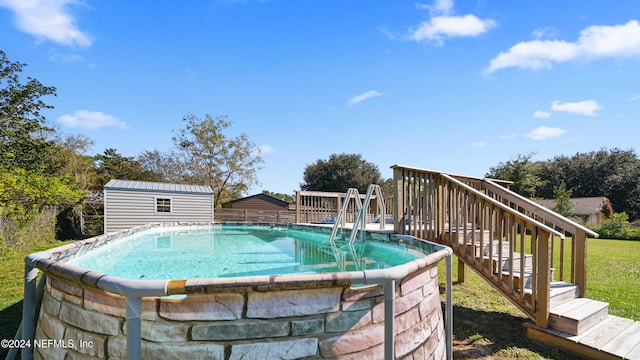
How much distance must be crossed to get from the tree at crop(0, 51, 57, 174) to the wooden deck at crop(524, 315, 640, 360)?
1727 centimetres

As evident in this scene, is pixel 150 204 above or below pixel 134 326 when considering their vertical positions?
below

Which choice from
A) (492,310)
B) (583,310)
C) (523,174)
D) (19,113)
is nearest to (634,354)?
(583,310)

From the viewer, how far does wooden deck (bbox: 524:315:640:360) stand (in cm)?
272

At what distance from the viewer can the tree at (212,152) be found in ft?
68.7

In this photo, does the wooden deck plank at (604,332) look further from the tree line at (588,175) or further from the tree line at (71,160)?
the tree line at (588,175)

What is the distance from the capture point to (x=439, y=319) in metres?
2.52

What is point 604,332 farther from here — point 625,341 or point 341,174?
point 341,174

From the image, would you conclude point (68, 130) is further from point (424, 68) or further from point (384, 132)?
point (424, 68)

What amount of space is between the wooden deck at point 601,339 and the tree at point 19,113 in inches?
680

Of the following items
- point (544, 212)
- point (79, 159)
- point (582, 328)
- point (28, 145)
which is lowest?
point (582, 328)

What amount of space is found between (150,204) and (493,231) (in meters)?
13.3

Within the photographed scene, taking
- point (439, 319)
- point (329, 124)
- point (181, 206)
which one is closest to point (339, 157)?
point (329, 124)

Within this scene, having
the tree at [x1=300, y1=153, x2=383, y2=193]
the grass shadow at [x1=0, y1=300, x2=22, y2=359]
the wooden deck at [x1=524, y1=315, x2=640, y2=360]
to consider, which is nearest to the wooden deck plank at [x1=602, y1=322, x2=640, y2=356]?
the wooden deck at [x1=524, y1=315, x2=640, y2=360]

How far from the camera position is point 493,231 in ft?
13.0
